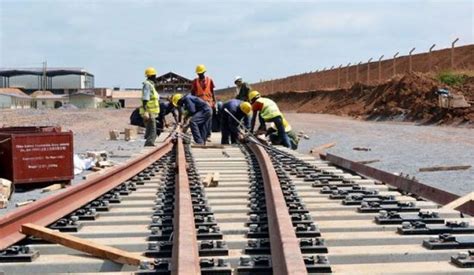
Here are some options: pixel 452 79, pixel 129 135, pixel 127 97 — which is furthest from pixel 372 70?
pixel 129 135

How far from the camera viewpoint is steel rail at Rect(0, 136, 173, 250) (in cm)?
426

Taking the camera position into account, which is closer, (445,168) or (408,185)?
(408,185)

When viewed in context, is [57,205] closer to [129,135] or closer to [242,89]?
[242,89]

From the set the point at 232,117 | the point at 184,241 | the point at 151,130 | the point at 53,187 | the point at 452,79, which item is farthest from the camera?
the point at 452,79

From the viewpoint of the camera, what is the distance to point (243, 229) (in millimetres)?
4664

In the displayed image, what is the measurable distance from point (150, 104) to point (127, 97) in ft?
326

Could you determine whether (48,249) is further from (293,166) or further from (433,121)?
(433,121)

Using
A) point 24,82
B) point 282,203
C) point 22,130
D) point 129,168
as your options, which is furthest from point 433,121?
point 24,82

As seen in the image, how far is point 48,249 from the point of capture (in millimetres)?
4137

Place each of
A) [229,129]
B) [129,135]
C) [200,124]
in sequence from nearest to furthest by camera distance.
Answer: [200,124] < [229,129] < [129,135]

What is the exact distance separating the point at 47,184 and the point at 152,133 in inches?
142

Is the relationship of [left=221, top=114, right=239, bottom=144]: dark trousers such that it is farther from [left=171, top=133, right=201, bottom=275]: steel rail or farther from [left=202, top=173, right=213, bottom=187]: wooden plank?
[left=171, top=133, right=201, bottom=275]: steel rail

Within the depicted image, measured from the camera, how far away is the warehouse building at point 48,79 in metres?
129

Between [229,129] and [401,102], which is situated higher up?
[401,102]
